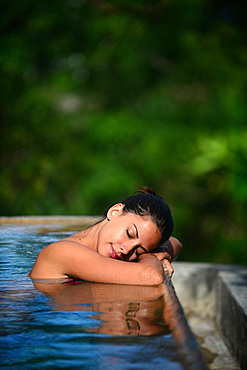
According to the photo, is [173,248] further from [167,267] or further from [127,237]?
[127,237]

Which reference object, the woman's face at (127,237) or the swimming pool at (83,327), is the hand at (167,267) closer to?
the woman's face at (127,237)

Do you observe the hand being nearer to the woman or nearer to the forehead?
the woman

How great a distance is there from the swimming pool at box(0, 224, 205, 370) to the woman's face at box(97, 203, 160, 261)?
0.19 metres

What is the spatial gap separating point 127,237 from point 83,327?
76cm

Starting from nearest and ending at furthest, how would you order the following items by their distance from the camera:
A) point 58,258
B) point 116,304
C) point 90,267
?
1. point 116,304
2. point 90,267
3. point 58,258

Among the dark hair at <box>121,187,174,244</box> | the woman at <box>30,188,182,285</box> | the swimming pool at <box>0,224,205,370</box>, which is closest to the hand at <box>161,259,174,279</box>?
the woman at <box>30,188,182,285</box>

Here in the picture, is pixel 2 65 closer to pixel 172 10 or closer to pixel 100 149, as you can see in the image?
pixel 100 149

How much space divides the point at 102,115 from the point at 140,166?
42.7 inches

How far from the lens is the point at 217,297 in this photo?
506 cm

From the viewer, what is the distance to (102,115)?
28.8 feet

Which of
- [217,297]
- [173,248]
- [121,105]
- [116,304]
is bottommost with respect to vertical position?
[217,297]

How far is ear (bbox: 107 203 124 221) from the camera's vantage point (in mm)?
2204

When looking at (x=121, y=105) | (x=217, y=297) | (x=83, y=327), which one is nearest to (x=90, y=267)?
(x=83, y=327)

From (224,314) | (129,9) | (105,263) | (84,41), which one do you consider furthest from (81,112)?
(105,263)
